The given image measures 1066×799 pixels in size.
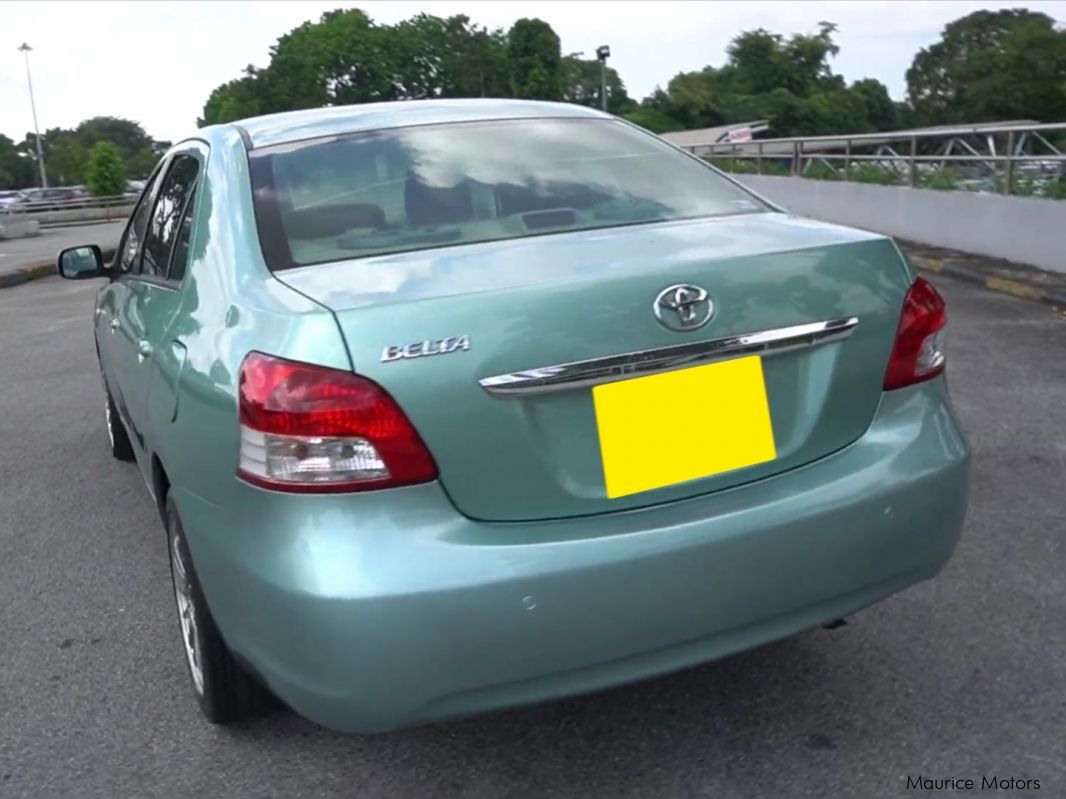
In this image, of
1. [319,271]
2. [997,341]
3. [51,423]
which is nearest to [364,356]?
[319,271]

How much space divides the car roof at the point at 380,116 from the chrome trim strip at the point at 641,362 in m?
1.30

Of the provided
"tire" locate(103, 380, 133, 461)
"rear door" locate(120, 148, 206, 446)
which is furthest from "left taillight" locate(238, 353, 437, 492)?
"tire" locate(103, 380, 133, 461)

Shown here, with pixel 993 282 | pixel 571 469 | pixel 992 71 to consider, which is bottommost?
pixel 993 282

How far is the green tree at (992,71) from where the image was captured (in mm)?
79312

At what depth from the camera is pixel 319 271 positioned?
8.68ft

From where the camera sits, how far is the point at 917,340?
Result: 2.70 metres

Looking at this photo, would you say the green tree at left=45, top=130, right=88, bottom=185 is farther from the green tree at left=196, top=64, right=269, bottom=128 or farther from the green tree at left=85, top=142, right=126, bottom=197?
the green tree at left=85, top=142, right=126, bottom=197

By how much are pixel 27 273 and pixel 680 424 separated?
16.8m

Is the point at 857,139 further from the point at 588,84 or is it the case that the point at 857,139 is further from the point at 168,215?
the point at 588,84

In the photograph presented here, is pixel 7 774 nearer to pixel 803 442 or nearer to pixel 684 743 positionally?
pixel 684 743

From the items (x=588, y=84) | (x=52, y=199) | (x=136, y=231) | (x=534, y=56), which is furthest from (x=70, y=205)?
(x=588, y=84)

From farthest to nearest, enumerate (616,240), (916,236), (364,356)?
(916,236) < (616,240) < (364,356)

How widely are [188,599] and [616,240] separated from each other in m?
1.38

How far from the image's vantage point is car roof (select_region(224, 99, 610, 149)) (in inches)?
131
